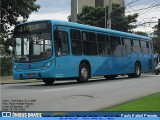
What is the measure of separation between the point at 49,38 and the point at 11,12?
15.4 m

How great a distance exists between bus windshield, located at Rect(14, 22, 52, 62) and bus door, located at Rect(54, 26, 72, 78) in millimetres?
352

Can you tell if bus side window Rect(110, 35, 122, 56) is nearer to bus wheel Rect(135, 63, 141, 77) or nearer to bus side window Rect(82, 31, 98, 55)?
bus side window Rect(82, 31, 98, 55)

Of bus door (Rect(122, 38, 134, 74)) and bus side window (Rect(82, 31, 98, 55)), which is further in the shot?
bus door (Rect(122, 38, 134, 74))

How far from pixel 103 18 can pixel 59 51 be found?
4191cm

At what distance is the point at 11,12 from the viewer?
32.9 meters

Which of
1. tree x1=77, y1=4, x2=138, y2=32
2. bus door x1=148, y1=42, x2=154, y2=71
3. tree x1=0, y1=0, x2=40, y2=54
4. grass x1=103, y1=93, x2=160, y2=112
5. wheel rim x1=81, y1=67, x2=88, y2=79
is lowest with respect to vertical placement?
grass x1=103, y1=93, x2=160, y2=112

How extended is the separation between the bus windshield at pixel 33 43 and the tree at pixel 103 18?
37.2 meters

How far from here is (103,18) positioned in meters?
60.0

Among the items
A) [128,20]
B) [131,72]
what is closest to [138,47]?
[131,72]

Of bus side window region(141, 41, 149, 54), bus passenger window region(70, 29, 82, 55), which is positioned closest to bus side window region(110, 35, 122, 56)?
bus passenger window region(70, 29, 82, 55)

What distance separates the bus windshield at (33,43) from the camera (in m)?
18.4

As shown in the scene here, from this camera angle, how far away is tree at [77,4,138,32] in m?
57.3

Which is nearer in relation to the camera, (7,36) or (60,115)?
(60,115)

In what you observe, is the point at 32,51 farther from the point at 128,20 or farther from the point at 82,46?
the point at 128,20
